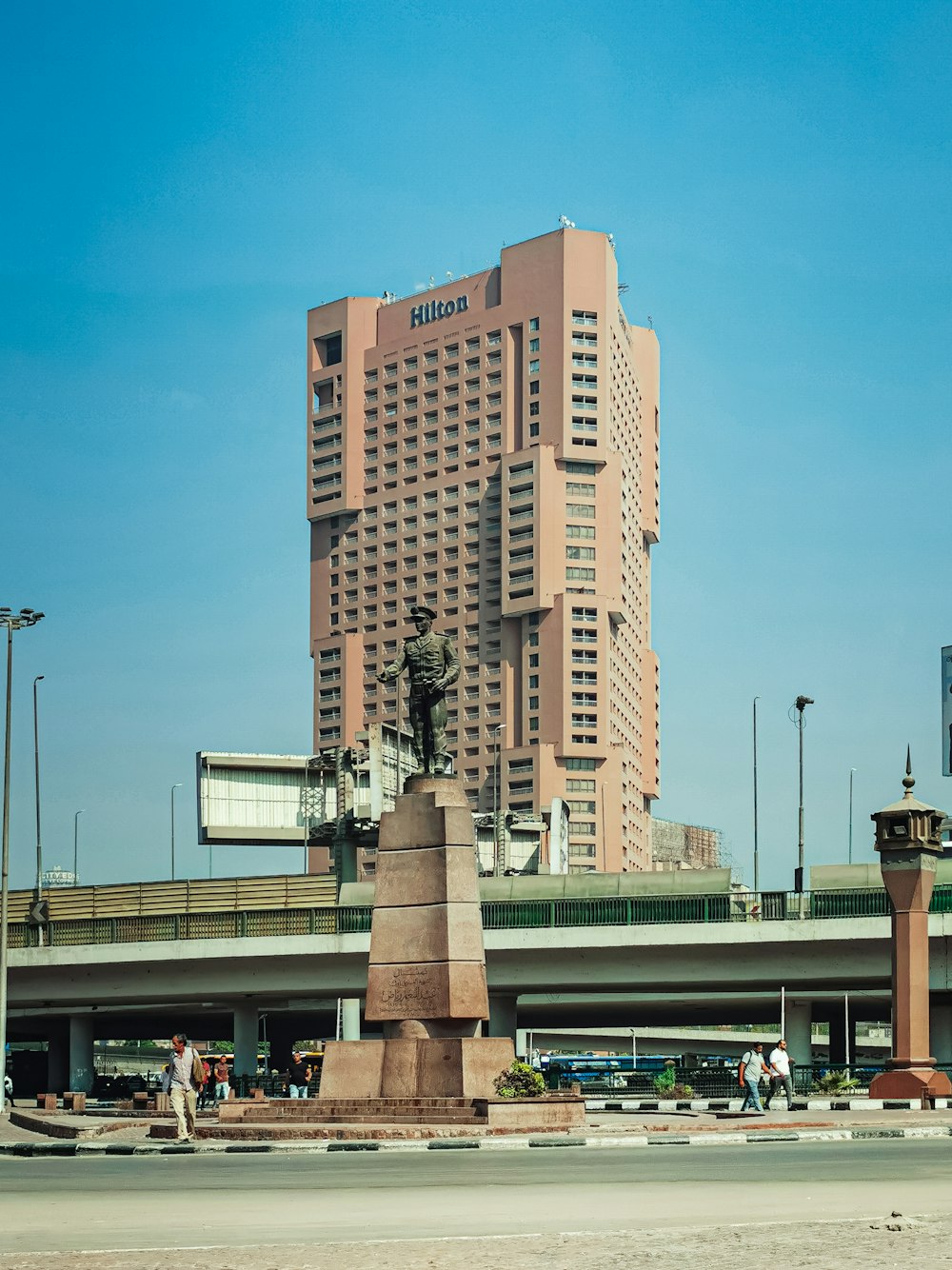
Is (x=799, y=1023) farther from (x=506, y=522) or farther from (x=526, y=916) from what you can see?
(x=506, y=522)

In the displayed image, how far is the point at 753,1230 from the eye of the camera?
13.1 m

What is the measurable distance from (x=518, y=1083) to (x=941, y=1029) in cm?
3606

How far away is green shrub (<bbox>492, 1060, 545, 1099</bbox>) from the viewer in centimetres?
2864

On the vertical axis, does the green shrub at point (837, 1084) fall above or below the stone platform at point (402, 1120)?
below

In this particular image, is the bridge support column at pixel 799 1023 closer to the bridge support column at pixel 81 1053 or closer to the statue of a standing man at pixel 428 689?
the bridge support column at pixel 81 1053

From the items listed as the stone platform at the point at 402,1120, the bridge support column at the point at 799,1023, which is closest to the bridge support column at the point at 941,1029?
the bridge support column at the point at 799,1023

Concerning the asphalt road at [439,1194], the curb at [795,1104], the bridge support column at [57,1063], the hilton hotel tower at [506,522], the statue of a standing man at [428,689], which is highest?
the hilton hotel tower at [506,522]

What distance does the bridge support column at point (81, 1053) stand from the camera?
2931 inches

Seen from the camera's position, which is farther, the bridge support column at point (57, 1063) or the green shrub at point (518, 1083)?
the bridge support column at point (57, 1063)

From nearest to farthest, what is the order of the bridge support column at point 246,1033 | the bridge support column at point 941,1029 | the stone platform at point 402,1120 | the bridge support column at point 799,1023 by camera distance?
1. the stone platform at point 402,1120
2. the bridge support column at point 941,1029
3. the bridge support column at point 799,1023
4. the bridge support column at point 246,1033

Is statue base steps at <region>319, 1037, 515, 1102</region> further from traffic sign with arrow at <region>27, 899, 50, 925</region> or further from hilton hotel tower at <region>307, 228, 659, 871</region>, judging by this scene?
hilton hotel tower at <region>307, 228, 659, 871</region>

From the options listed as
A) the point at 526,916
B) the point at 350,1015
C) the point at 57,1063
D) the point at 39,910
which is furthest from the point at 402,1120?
the point at 57,1063

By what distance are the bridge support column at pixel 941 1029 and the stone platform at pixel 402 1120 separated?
34.6 meters

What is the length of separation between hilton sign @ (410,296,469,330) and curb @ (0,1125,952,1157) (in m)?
160
